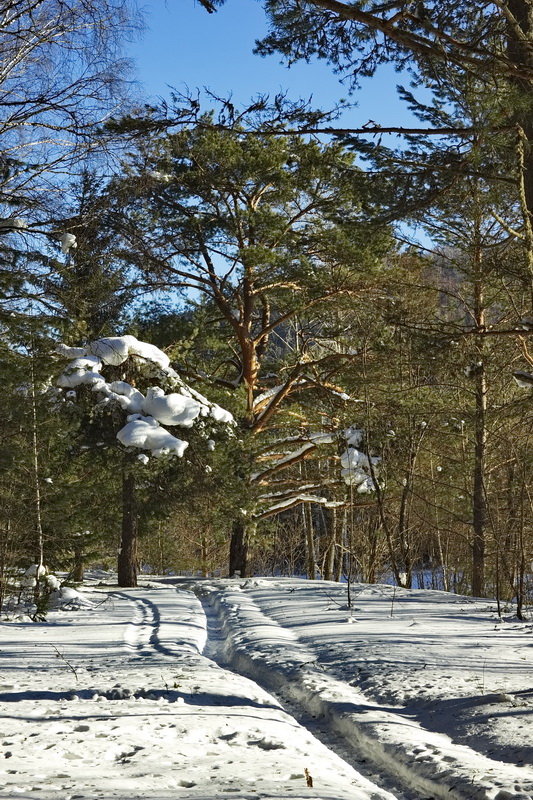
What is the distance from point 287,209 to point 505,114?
12478 millimetres

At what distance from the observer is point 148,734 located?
4586 mm

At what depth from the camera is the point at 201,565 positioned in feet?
104

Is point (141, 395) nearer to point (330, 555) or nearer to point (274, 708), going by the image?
point (274, 708)

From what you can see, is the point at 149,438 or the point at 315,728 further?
the point at 149,438

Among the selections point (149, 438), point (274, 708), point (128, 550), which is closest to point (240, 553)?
point (128, 550)

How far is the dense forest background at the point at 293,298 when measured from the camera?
7172 millimetres

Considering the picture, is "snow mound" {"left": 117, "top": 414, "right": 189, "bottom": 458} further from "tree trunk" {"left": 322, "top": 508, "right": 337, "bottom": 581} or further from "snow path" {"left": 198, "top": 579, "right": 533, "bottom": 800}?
"tree trunk" {"left": 322, "top": 508, "right": 337, "bottom": 581}

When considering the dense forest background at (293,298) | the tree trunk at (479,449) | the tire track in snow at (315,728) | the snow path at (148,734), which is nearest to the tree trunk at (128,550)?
the dense forest background at (293,298)

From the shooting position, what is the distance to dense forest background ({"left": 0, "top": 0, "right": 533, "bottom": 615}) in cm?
717

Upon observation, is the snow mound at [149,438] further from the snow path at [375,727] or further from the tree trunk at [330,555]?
the tree trunk at [330,555]

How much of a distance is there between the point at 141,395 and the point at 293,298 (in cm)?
483

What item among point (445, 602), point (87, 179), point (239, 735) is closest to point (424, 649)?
point (239, 735)

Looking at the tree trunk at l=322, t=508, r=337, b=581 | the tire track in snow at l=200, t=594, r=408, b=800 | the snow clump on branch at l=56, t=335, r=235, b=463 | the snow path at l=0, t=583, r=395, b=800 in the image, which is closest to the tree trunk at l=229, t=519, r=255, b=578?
the tree trunk at l=322, t=508, r=337, b=581

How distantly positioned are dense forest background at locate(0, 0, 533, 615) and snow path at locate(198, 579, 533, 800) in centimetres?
299
